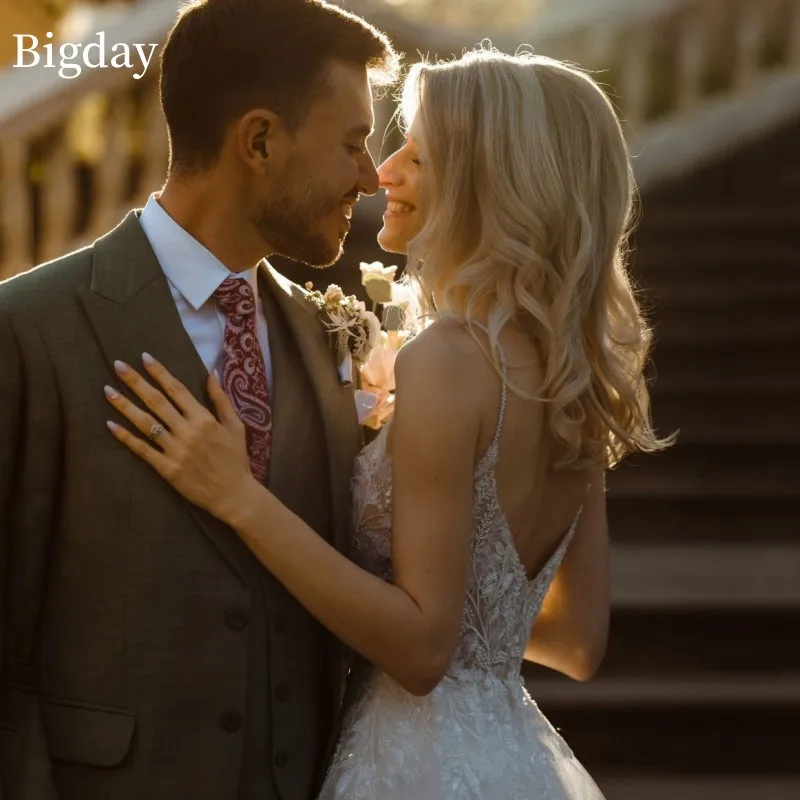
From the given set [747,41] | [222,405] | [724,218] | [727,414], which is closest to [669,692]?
[727,414]

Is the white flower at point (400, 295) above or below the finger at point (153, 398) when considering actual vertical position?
below

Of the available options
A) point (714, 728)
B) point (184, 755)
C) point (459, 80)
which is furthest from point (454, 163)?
point (714, 728)

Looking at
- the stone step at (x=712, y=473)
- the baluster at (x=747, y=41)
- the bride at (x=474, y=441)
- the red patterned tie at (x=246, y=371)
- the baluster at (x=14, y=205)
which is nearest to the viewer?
the bride at (x=474, y=441)

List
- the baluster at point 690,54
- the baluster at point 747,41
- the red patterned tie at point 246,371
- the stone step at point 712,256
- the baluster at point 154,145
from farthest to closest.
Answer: the baluster at point 747,41 → the baluster at point 690,54 → the stone step at point 712,256 → the baluster at point 154,145 → the red patterned tie at point 246,371

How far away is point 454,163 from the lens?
2.95 meters

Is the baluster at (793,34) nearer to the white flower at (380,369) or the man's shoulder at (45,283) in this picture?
the white flower at (380,369)

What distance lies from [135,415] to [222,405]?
171 millimetres

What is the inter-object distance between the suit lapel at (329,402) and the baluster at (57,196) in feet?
13.4

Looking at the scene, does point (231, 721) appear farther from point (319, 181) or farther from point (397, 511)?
point (319, 181)

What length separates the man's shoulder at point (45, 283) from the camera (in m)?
2.69

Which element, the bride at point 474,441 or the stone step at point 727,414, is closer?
the bride at point 474,441

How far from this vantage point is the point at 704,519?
6590 millimetres

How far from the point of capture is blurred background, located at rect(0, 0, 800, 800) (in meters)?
5.58

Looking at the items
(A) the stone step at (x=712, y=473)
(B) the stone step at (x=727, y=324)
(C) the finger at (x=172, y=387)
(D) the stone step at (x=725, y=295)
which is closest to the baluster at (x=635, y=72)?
(D) the stone step at (x=725, y=295)
